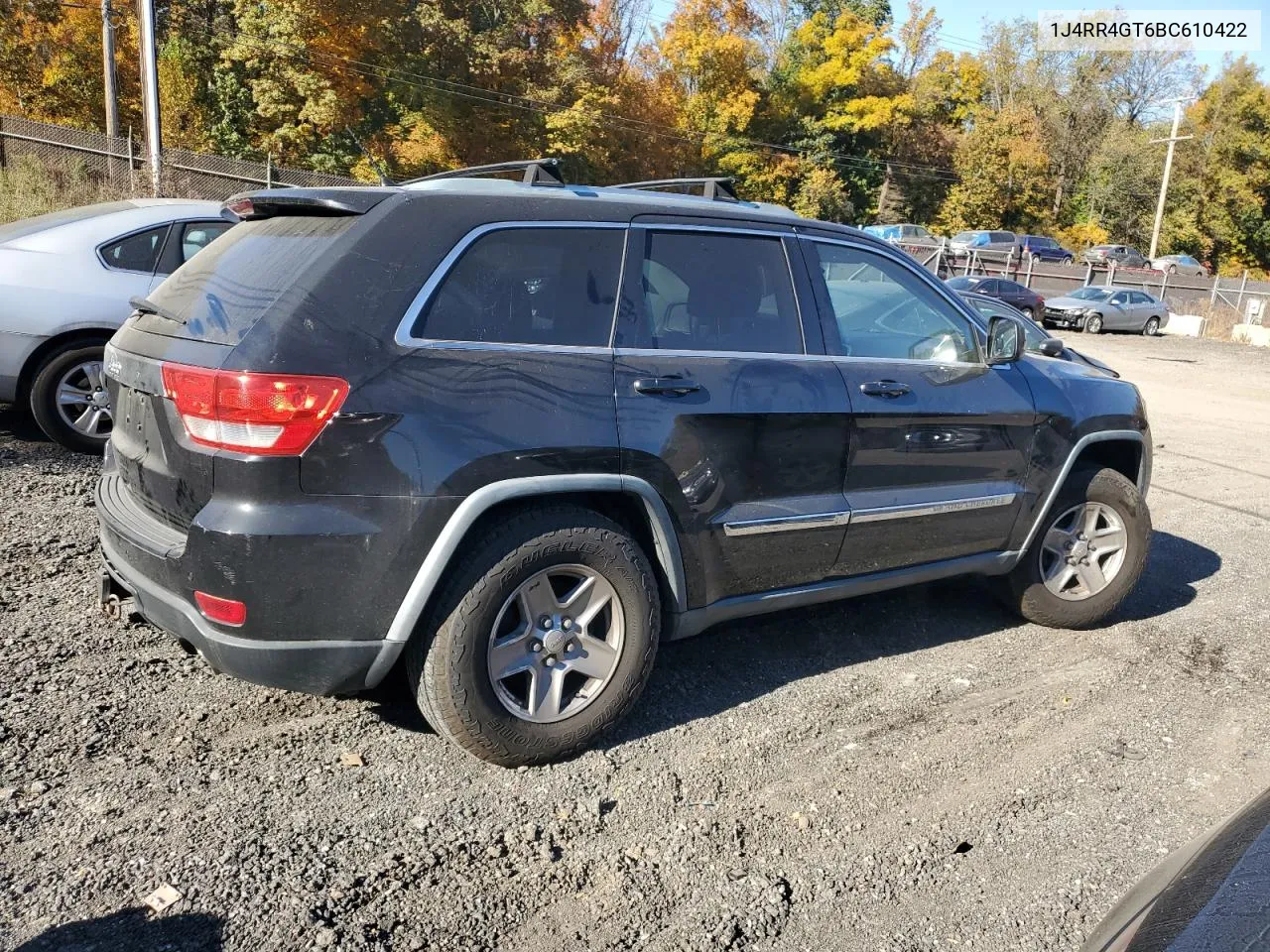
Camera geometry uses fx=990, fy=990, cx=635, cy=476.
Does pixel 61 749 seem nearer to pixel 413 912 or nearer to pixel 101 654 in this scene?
pixel 101 654

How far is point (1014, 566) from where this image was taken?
4719 mm

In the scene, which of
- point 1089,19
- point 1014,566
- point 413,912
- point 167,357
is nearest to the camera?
point 413,912

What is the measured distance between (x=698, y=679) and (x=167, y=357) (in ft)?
7.64

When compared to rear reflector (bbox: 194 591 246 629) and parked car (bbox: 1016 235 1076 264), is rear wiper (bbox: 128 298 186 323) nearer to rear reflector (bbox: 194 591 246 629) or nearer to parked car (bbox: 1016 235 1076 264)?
rear reflector (bbox: 194 591 246 629)

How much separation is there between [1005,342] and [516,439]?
2.47m

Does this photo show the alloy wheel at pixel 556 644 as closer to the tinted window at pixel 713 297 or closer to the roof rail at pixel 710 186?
the tinted window at pixel 713 297

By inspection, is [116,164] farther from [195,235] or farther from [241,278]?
[241,278]

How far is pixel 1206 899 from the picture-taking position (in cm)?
183

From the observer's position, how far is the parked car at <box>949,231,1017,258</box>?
3941 centimetres

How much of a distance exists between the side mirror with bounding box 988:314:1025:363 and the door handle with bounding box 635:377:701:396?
168 cm

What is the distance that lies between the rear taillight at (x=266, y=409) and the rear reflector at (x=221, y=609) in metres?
0.44

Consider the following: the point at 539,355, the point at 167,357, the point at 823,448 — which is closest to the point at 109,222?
the point at 167,357

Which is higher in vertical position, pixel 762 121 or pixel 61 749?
pixel 762 121

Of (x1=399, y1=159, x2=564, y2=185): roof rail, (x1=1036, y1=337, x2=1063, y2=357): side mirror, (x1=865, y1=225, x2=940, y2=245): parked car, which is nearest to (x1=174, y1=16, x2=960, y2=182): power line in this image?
(x1=865, y1=225, x2=940, y2=245): parked car
